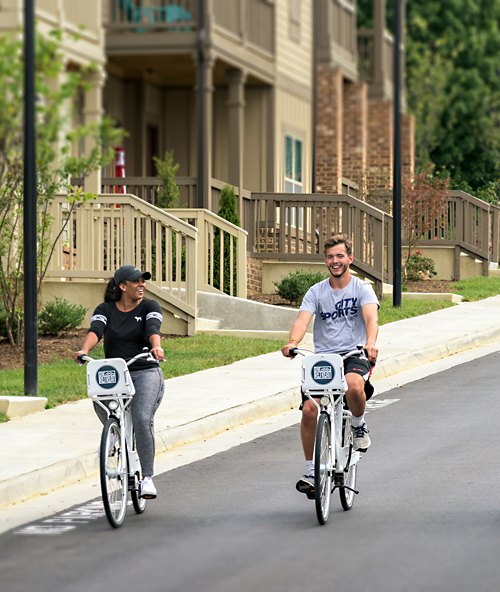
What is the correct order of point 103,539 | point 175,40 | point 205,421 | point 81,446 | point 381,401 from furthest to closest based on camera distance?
point 175,40 → point 381,401 → point 205,421 → point 81,446 → point 103,539

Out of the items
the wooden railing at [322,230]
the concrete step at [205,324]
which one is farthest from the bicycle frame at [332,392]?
the wooden railing at [322,230]

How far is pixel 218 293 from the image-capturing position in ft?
79.8

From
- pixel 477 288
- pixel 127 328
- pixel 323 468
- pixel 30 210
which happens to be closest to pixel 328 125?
pixel 477 288

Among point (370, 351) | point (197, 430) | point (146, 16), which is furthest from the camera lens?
point (146, 16)

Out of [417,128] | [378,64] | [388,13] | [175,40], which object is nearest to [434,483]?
[175,40]

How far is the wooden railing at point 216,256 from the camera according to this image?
80.1 feet

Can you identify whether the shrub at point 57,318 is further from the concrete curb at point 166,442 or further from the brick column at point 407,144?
the brick column at point 407,144

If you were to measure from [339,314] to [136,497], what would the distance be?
5.89ft

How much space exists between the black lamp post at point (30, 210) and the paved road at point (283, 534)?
8.82ft

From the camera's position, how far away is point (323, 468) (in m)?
10.5

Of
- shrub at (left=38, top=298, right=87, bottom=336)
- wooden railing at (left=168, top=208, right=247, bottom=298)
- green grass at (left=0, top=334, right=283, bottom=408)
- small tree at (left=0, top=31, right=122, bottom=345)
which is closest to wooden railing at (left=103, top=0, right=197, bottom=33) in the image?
small tree at (left=0, top=31, right=122, bottom=345)

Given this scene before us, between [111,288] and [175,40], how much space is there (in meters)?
19.2

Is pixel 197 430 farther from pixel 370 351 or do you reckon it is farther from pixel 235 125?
pixel 235 125

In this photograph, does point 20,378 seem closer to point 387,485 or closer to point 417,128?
point 387,485
